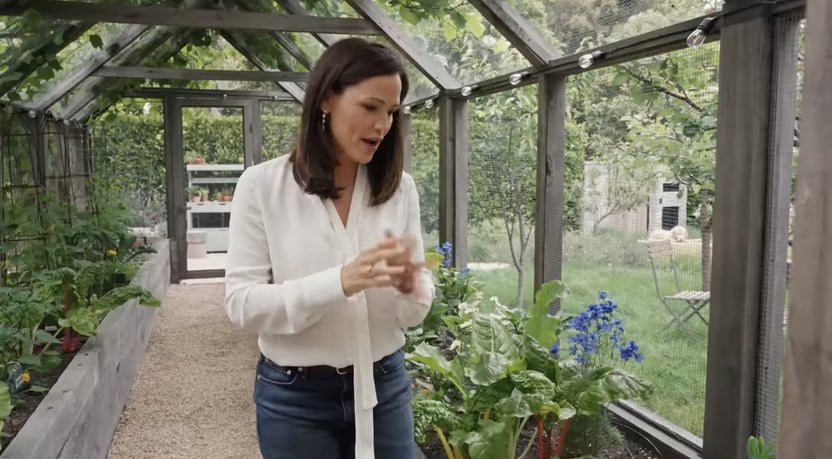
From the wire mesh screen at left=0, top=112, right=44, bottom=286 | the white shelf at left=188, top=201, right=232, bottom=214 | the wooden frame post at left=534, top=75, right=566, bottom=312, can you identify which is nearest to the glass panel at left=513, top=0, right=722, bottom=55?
the wooden frame post at left=534, top=75, right=566, bottom=312

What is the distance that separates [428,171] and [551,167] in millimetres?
1796

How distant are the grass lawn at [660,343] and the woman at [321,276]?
117cm

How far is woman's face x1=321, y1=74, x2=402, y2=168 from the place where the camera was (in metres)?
1.17

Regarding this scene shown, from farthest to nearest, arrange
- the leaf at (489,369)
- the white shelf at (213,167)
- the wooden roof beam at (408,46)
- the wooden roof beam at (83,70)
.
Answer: the white shelf at (213,167) < the wooden roof beam at (83,70) < the wooden roof beam at (408,46) < the leaf at (489,369)

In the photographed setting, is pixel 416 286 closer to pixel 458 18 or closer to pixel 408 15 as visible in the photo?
pixel 458 18

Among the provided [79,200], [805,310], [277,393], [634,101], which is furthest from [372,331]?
[79,200]

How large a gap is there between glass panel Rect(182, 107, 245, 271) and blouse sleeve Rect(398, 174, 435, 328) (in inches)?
251

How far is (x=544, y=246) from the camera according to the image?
2.88m

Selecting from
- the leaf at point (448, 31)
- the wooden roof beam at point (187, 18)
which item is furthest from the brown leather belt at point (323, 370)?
the wooden roof beam at point (187, 18)

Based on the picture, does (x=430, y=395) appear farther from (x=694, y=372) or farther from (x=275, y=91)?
(x=275, y=91)

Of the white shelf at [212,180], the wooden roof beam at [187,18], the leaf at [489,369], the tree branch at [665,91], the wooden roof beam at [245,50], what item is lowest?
the leaf at [489,369]

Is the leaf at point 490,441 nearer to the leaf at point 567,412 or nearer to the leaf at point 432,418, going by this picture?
the leaf at point 432,418

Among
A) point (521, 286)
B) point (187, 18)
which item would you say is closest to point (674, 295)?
point (521, 286)

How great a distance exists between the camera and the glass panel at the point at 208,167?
7.39 meters
